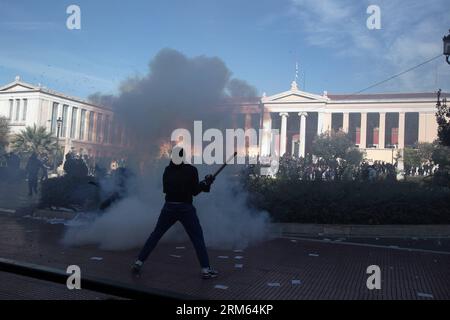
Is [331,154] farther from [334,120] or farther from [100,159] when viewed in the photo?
[100,159]

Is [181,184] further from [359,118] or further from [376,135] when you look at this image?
[376,135]

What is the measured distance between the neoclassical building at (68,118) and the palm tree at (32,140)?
844mm

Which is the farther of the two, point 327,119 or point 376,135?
point 327,119

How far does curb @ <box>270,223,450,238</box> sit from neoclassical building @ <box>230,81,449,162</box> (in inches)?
1643

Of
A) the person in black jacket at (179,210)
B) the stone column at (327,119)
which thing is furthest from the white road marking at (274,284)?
the stone column at (327,119)

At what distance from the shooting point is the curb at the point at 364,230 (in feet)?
29.6

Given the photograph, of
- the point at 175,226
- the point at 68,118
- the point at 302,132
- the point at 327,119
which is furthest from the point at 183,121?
the point at 327,119

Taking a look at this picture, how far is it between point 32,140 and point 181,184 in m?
35.1

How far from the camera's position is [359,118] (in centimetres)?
5741

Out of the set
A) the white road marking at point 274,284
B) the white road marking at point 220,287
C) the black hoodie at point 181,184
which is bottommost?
the white road marking at point 220,287

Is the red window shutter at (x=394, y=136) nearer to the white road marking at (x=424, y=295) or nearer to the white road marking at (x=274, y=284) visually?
the white road marking at (x=424, y=295)

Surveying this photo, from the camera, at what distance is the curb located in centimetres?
902
